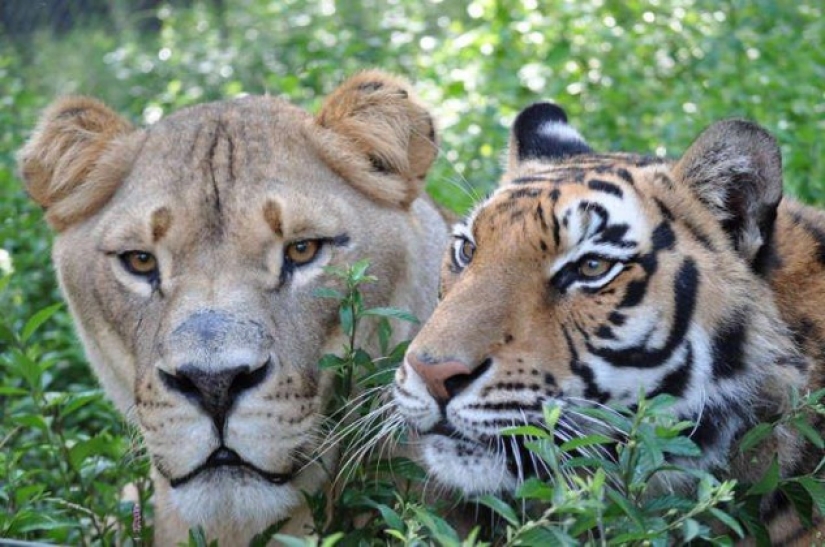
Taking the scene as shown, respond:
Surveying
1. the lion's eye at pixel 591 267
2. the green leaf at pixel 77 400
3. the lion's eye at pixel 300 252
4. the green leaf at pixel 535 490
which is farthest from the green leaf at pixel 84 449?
the green leaf at pixel 535 490

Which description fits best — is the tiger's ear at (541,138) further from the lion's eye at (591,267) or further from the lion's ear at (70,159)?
the lion's ear at (70,159)

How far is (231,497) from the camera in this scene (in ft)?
13.6

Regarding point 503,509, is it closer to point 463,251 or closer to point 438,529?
point 438,529

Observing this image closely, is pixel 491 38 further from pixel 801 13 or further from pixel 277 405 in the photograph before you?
pixel 277 405

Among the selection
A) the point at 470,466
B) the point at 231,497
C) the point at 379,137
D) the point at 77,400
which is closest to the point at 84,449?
the point at 77,400

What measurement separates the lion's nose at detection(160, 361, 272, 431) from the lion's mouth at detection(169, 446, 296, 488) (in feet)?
0.30

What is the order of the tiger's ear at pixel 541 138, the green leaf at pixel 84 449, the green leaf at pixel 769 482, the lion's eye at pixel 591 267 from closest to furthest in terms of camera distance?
the green leaf at pixel 769 482 < the lion's eye at pixel 591 267 < the green leaf at pixel 84 449 < the tiger's ear at pixel 541 138

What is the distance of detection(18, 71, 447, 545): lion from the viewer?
412 centimetres

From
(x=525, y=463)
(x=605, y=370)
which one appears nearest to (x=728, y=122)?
(x=605, y=370)

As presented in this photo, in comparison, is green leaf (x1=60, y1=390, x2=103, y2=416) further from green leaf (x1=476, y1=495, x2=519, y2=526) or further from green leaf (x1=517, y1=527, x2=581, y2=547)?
green leaf (x1=517, y1=527, x2=581, y2=547)

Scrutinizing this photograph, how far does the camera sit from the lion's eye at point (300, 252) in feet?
14.6

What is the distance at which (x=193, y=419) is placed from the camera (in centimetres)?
409

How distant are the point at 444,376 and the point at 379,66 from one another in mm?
5983

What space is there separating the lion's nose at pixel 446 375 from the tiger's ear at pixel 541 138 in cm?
130
